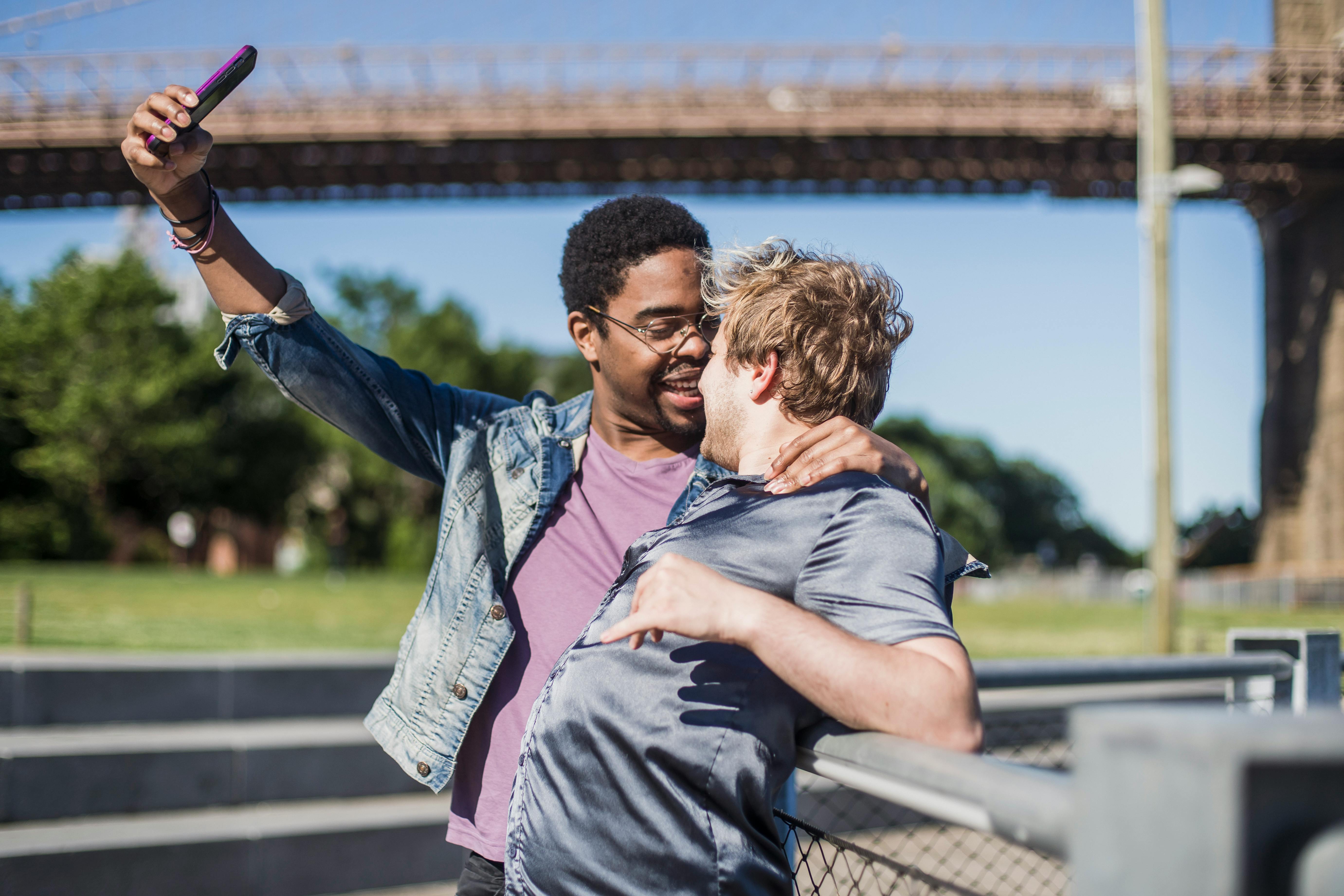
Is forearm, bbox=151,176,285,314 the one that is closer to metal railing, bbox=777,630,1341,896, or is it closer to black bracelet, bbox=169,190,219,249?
black bracelet, bbox=169,190,219,249

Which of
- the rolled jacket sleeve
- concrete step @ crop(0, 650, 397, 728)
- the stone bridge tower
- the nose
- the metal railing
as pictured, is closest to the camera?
the metal railing

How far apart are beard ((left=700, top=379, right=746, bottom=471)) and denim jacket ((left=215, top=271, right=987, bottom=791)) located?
360 mm

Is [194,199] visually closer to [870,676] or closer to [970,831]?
[870,676]

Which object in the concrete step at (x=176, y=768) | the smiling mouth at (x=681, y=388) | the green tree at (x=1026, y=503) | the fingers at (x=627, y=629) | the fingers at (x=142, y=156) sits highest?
the fingers at (x=142, y=156)

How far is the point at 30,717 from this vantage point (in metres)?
5.15

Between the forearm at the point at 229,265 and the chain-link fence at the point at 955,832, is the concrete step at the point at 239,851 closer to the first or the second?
the chain-link fence at the point at 955,832

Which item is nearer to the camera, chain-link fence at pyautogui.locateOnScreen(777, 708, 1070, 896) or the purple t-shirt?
the purple t-shirt

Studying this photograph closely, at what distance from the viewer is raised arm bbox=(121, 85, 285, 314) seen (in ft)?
5.89

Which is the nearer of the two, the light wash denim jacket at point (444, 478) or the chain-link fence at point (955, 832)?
the light wash denim jacket at point (444, 478)

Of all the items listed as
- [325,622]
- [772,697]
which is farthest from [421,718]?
[325,622]

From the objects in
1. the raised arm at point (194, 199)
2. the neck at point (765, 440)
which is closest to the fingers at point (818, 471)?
the neck at point (765, 440)

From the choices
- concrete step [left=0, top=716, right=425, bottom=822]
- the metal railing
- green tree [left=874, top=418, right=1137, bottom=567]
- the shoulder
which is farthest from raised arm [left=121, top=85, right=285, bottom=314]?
green tree [left=874, top=418, right=1137, bottom=567]

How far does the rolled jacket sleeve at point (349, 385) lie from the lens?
6.57 ft

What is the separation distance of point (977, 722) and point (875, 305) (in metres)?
0.65
